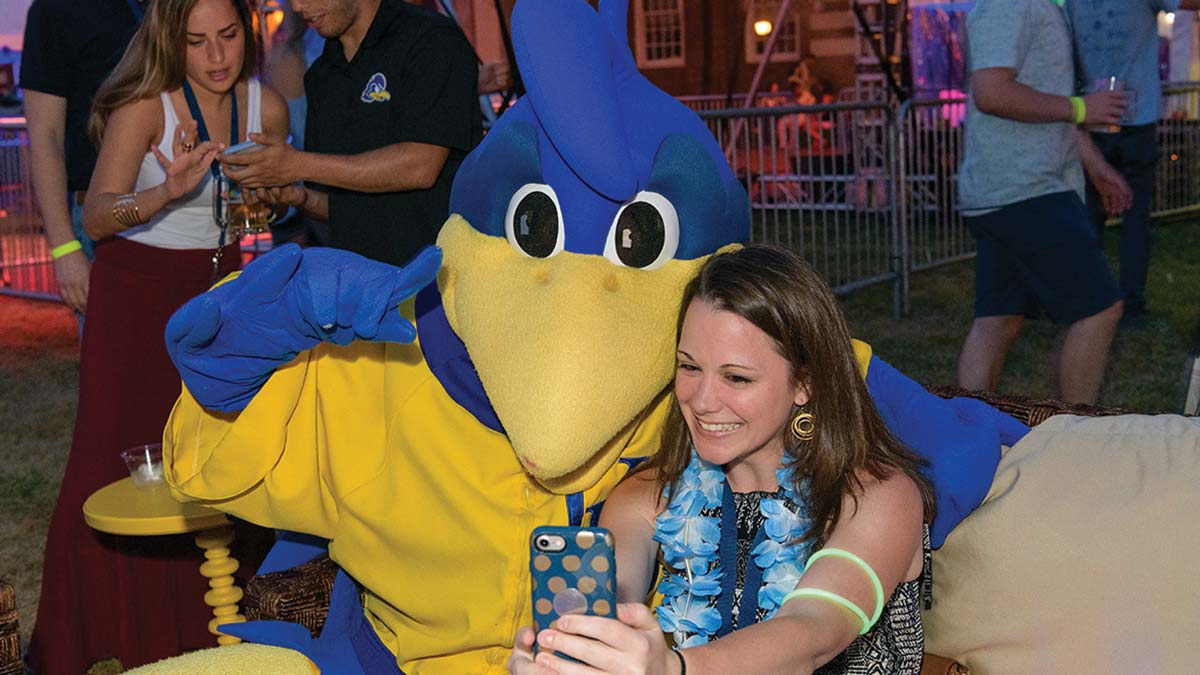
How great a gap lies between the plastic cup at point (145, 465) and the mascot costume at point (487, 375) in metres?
0.88

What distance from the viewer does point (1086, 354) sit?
13.0 feet

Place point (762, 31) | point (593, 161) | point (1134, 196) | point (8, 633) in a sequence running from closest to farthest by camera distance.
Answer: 1. point (593, 161)
2. point (8, 633)
3. point (1134, 196)
4. point (762, 31)

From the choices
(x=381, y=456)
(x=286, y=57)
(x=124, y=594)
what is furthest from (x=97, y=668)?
(x=286, y=57)

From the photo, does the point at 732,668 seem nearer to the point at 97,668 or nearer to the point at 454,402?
the point at 454,402

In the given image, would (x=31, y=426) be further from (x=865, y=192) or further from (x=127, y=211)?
(x=865, y=192)

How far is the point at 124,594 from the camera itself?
3.41m

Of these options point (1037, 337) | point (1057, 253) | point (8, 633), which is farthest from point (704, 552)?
point (1037, 337)

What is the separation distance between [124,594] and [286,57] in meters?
2.70

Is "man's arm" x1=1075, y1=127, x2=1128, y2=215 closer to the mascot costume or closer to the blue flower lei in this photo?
the mascot costume

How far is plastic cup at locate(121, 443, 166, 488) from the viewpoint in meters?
3.07

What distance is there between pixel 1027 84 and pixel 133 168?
8.11 ft

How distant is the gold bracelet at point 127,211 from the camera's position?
3082 mm

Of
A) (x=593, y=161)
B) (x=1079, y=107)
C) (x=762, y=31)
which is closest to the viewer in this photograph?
(x=593, y=161)

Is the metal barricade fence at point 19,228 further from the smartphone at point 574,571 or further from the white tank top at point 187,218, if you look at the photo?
the smartphone at point 574,571
